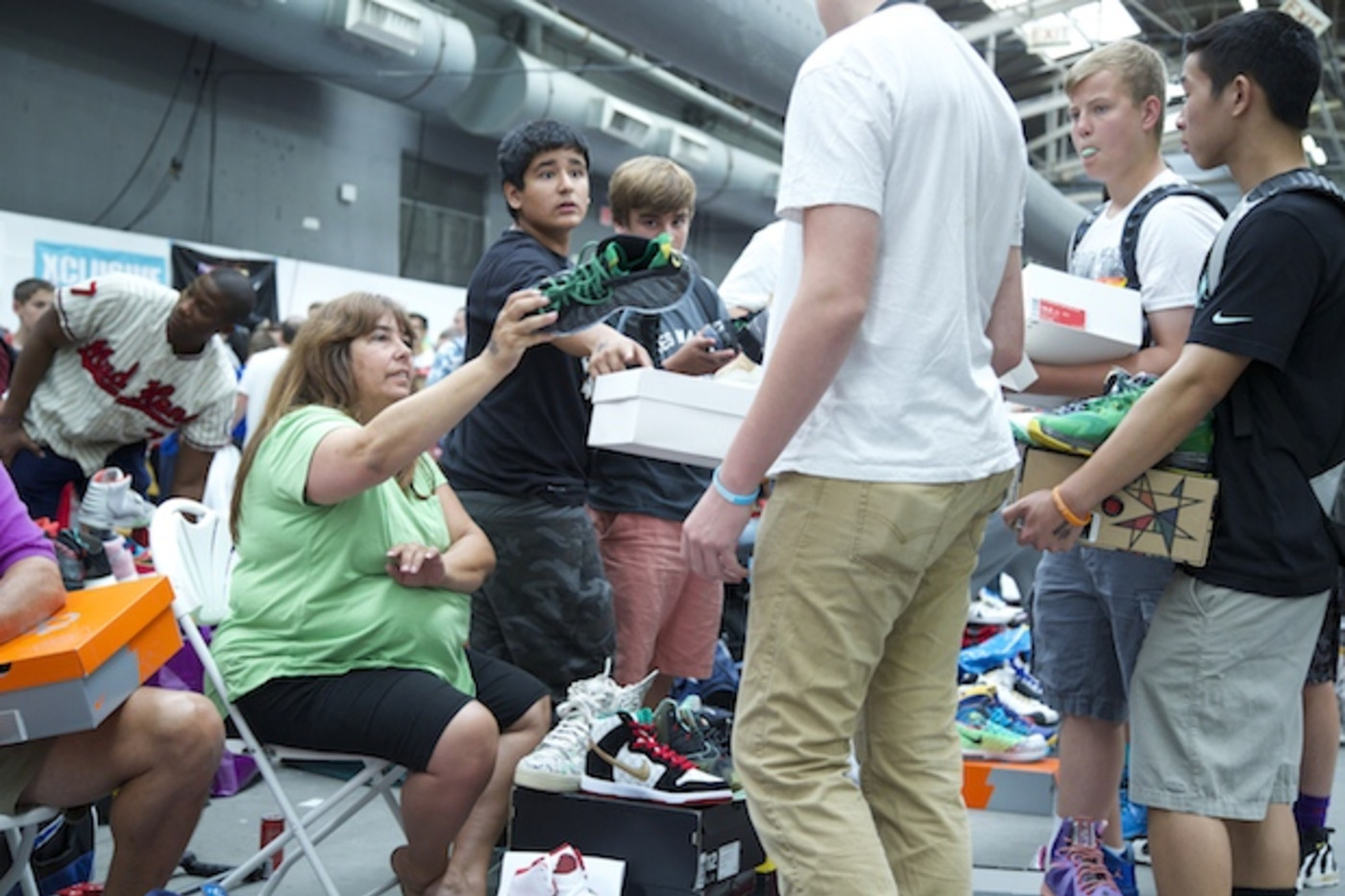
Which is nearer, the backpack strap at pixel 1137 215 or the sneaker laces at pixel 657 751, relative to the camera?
the sneaker laces at pixel 657 751

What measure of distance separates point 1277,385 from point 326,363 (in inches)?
60.3

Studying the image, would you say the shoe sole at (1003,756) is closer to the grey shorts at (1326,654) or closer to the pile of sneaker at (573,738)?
the grey shorts at (1326,654)

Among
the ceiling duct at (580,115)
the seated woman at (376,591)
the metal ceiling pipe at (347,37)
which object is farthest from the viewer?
the ceiling duct at (580,115)

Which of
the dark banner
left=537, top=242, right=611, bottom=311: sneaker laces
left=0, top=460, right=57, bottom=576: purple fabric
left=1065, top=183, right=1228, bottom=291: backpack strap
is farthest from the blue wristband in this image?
the dark banner

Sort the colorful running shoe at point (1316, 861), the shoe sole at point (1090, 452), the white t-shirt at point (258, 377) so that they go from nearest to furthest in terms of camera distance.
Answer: the shoe sole at point (1090, 452), the colorful running shoe at point (1316, 861), the white t-shirt at point (258, 377)

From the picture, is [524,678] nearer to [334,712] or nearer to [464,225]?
[334,712]

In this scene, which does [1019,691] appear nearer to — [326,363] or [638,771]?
[638,771]

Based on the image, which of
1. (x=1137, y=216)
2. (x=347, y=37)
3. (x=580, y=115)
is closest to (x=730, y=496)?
(x=1137, y=216)

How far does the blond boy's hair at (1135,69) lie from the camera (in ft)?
8.19

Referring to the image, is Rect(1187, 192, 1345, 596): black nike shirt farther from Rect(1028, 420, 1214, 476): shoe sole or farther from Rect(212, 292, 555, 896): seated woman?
Rect(212, 292, 555, 896): seated woman

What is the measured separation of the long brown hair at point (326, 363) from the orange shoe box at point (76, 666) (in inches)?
17.3

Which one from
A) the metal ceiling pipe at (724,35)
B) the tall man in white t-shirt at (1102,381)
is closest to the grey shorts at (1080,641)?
the tall man in white t-shirt at (1102,381)

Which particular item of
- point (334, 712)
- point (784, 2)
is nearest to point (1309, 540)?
point (334, 712)

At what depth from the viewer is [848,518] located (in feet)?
4.96
